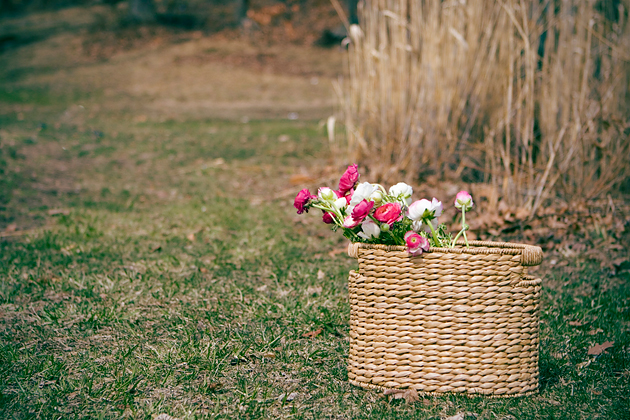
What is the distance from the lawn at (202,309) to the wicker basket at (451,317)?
105 millimetres

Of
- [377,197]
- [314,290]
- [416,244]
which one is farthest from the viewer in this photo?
[314,290]

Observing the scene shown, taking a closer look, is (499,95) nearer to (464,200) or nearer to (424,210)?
(464,200)

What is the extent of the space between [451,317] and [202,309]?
57.1 inches

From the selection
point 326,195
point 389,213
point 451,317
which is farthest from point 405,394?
point 326,195

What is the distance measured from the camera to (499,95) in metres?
4.71

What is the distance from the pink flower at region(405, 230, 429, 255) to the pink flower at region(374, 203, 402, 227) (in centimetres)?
9

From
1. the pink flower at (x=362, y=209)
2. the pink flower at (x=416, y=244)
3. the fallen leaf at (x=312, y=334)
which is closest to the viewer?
the pink flower at (x=416, y=244)

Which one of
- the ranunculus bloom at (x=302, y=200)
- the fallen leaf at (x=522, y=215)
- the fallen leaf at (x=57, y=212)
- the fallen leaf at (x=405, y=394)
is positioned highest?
the ranunculus bloom at (x=302, y=200)

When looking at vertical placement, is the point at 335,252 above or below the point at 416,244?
below

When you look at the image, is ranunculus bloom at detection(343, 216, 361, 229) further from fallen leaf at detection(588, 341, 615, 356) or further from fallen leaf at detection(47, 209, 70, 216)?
fallen leaf at detection(47, 209, 70, 216)

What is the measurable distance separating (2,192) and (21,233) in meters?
1.14

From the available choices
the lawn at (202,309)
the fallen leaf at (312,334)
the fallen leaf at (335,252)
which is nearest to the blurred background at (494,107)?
the lawn at (202,309)

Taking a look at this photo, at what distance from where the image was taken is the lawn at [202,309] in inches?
86.7

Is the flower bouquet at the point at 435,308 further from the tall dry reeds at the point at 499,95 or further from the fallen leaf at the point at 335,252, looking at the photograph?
the tall dry reeds at the point at 499,95
